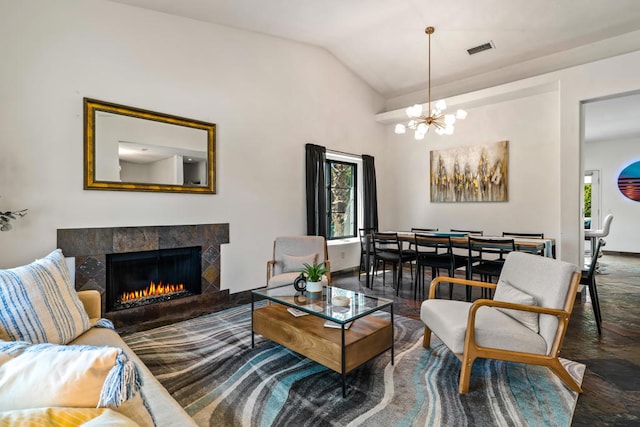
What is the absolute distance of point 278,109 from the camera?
4.64 metres

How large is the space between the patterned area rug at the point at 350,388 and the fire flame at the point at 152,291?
780 millimetres

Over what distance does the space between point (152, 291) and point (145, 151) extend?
1.62 meters

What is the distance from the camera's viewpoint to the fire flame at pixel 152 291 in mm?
3539

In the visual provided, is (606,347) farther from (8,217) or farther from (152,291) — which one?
(8,217)

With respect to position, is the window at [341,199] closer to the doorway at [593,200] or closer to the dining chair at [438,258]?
the dining chair at [438,258]

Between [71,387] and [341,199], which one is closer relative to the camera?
[71,387]

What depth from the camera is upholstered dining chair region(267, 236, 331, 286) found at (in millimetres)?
3916

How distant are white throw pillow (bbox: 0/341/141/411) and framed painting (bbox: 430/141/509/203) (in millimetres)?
5685

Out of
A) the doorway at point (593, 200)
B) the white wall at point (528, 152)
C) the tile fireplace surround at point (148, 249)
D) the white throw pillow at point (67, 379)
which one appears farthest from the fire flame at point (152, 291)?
the doorway at point (593, 200)

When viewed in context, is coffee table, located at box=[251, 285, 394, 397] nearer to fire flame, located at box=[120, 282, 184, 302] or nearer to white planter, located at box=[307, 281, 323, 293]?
white planter, located at box=[307, 281, 323, 293]

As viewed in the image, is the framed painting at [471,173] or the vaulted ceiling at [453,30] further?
the framed painting at [471,173]

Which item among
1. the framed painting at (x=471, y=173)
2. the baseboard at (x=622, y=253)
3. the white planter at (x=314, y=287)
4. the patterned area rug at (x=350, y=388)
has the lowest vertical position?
the patterned area rug at (x=350, y=388)

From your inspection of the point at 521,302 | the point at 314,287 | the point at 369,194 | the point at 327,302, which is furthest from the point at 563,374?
the point at 369,194

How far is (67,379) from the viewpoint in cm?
80
